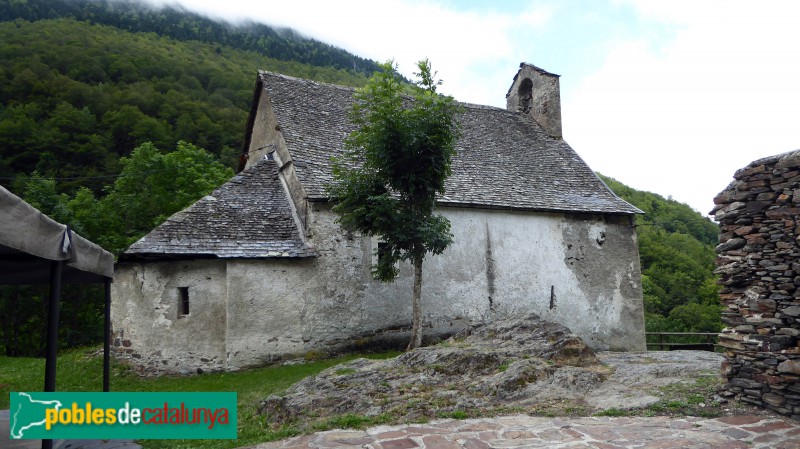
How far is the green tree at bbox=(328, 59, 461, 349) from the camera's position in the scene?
1122 centimetres

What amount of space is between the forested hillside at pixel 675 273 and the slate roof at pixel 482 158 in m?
16.4

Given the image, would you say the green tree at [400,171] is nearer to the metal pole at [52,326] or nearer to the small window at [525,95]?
the metal pole at [52,326]

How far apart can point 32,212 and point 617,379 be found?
24.2ft

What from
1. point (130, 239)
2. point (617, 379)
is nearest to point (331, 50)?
point (130, 239)

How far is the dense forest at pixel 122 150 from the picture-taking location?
2431 centimetres

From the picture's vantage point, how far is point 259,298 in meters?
11.9

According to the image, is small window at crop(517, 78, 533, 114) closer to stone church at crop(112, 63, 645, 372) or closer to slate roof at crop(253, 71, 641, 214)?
slate roof at crop(253, 71, 641, 214)

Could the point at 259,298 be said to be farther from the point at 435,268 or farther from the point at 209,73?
the point at 209,73

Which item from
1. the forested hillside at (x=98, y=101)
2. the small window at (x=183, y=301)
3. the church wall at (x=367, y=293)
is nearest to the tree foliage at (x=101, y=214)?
the forested hillside at (x=98, y=101)

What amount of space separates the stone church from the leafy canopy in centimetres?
165

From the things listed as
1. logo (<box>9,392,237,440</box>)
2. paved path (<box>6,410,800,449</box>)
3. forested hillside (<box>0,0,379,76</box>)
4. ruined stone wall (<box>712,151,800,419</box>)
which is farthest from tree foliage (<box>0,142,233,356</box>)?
forested hillside (<box>0,0,379,76</box>)

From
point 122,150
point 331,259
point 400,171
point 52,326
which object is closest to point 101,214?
point 122,150

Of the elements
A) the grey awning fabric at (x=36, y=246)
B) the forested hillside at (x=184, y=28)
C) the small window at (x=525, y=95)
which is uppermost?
the forested hillside at (x=184, y=28)

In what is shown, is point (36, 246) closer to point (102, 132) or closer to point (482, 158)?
point (482, 158)
